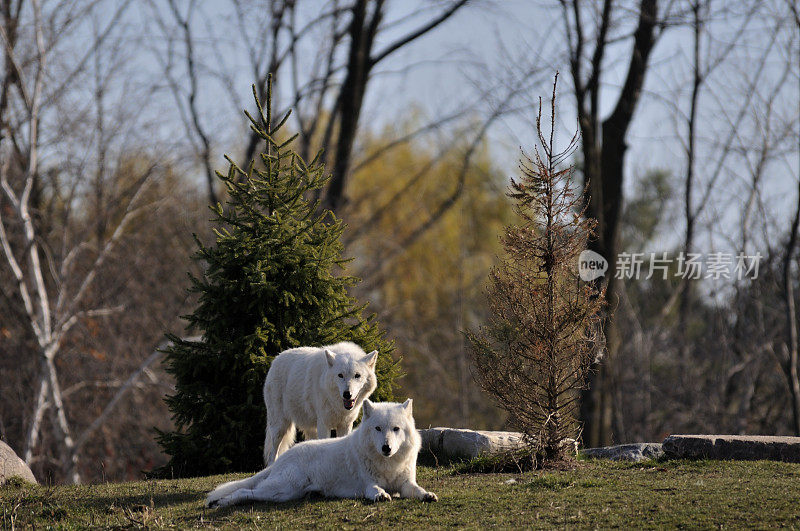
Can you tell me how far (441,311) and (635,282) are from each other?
28.5ft

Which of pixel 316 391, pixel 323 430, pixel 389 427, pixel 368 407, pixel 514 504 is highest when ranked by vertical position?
pixel 316 391

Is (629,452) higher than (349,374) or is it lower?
lower

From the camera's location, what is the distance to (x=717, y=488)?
8.36 metres

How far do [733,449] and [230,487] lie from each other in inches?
259

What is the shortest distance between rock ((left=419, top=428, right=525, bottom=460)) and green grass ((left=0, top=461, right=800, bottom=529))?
1.42 m

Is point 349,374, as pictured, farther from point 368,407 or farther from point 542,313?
point 542,313

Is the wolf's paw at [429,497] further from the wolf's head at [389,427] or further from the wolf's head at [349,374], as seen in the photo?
the wolf's head at [349,374]

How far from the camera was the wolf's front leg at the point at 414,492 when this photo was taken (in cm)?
805

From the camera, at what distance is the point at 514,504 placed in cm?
790

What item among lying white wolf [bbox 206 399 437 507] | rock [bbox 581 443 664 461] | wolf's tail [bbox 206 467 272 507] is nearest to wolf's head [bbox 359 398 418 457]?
lying white wolf [bbox 206 399 437 507]

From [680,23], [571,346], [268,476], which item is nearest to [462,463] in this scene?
[571,346]

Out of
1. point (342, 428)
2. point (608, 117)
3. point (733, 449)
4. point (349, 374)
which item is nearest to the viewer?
point (349, 374)

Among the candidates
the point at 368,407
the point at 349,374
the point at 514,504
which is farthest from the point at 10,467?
the point at 514,504

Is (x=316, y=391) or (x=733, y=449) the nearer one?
(x=316, y=391)
